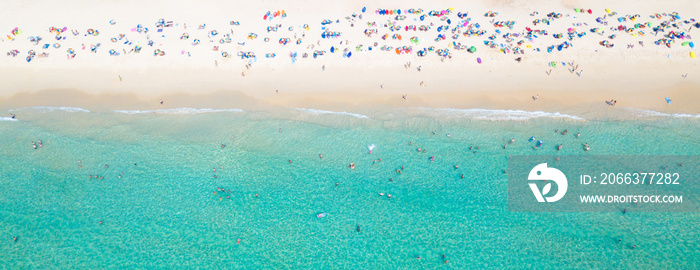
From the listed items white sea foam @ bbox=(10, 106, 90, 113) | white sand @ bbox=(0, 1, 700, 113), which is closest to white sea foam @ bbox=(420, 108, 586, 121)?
white sand @ bbox=(0, 1, 700, 113)

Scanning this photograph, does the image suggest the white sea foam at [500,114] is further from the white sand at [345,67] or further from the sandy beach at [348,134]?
the white sand at [345,67]

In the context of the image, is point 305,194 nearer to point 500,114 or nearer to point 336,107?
point 336,107

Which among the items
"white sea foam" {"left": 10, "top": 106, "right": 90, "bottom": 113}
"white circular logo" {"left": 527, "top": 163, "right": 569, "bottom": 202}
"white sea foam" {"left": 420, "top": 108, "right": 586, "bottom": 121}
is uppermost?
"white sea foam" {"left": 10, "top": 106, "right": 90, "bottom": 113}

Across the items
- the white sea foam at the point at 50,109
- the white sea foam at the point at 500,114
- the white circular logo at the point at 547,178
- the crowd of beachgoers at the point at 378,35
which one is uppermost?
the crowd of beachgoers at the point at 378,35

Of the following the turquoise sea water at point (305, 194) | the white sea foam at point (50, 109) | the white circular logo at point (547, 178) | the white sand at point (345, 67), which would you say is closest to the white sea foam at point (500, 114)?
the turquoise sea water at point (305, 194)

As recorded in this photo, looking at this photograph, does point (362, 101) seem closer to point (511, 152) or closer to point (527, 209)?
point (511, 152)

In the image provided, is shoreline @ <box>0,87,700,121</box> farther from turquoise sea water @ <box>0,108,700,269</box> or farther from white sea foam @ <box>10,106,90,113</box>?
turquoise sea water @ <box>0,108,700,269</box>
